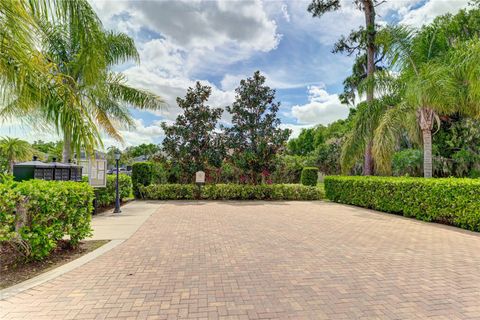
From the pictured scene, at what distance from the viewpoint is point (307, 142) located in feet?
167

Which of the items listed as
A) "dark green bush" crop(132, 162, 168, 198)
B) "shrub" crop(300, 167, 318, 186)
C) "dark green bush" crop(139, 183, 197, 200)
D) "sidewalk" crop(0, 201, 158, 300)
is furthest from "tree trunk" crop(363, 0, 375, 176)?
"dark green bush" crop(132, 162, 168, 198)

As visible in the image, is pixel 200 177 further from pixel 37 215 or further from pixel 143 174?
pixel 37 215

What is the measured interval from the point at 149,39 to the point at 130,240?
843 centimetres

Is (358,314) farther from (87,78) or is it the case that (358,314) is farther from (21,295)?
(87,78)

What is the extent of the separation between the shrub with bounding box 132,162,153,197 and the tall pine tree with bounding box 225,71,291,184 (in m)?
Result: 4.61

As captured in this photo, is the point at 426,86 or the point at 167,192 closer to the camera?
the point at 426,86

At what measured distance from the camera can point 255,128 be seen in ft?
47.4

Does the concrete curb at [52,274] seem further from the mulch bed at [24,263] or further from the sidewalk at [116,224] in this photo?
the sidewalk at [116,224]

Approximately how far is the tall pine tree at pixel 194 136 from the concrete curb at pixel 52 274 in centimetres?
954

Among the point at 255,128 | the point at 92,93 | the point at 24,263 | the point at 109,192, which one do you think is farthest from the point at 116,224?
the point at 255,128

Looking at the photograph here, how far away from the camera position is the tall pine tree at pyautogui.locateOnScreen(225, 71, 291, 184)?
1429 centimetres

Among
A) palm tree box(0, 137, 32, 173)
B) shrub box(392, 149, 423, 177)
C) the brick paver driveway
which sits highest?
palm tree box(0, 137, 32, 173)

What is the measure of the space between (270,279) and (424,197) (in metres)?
7.12

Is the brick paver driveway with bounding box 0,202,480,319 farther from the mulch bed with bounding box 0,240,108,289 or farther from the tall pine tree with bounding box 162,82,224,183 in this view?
the tall pine tree with bounding box 162,82,224,183
